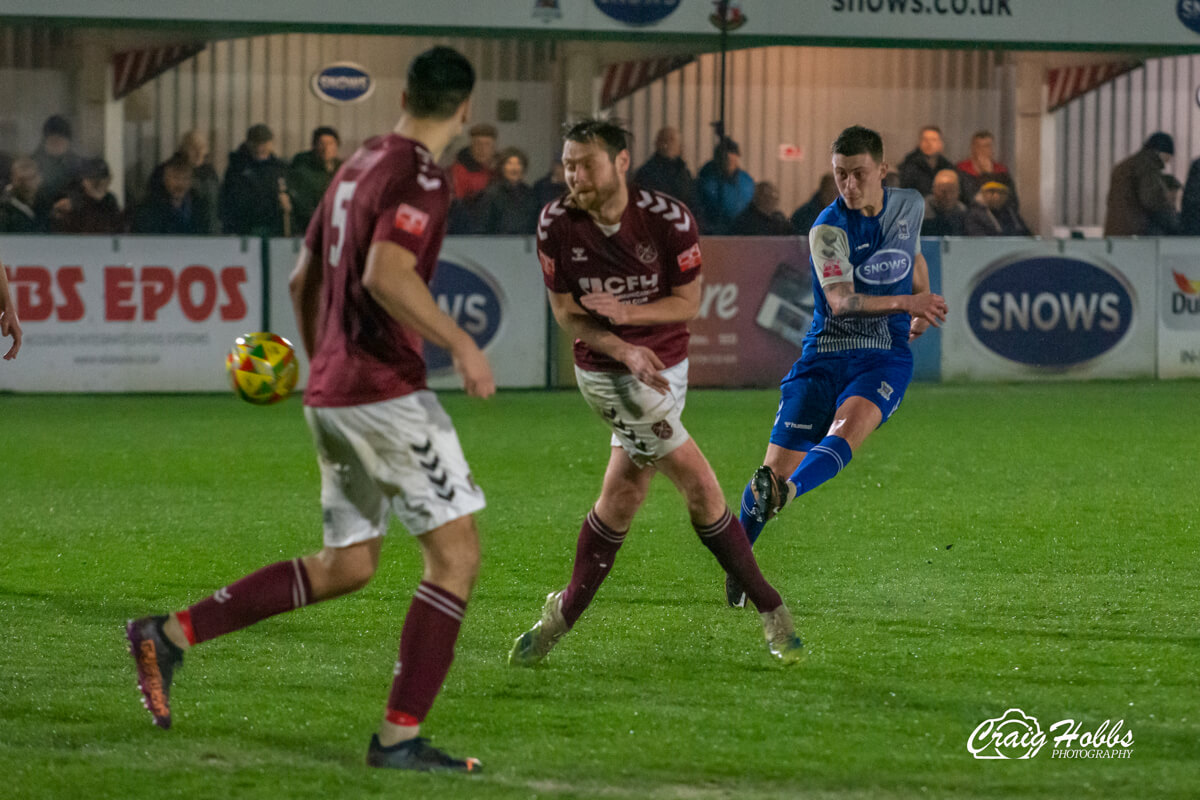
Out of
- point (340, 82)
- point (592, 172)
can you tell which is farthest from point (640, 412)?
point (340, 82)

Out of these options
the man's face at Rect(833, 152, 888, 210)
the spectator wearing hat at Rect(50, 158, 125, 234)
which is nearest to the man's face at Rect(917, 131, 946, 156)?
the spectator wearing hat at Rect(50, 158, 125, 234)

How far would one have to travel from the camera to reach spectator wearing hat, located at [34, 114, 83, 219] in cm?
1539

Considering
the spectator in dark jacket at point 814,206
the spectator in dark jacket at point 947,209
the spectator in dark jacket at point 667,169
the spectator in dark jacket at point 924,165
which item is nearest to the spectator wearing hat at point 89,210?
the spectator in dark jacket at point 667,169

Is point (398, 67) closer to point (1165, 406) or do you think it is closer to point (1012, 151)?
point (1012, 151)

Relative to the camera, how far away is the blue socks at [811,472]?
21.2ft

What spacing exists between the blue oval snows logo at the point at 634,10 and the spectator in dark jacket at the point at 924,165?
10.5ft

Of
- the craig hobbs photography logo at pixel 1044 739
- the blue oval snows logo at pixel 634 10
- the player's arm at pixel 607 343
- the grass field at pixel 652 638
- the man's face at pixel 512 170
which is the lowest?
the grass field at pixel 652 638

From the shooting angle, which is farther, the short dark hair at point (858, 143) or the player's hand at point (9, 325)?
the short dark hair at point (858, 143)

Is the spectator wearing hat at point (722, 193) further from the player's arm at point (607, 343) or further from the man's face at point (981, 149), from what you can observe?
the player's arm at point (607, 343)

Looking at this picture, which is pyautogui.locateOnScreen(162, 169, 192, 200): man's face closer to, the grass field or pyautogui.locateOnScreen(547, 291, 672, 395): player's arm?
the grass field

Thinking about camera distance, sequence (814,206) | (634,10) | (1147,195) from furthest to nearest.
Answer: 1. (634,10)
2. (1147,195)
3. (814,206)

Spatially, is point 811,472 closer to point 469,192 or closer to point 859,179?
point 859,179

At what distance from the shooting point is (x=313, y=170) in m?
15.4

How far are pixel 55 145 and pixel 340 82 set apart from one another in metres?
4.02
